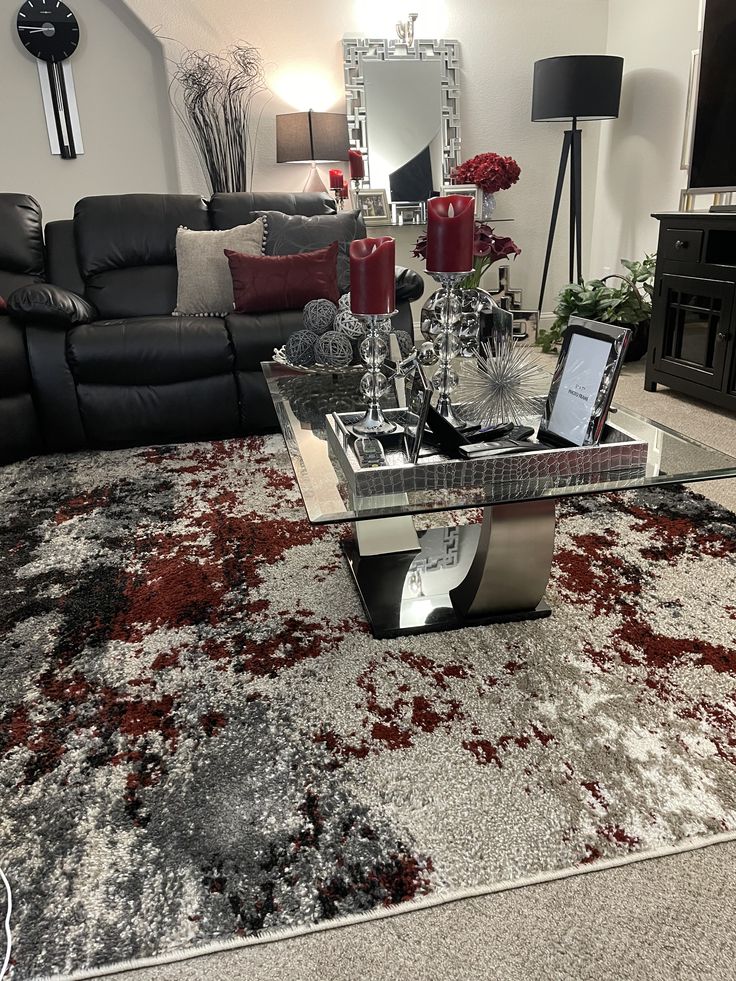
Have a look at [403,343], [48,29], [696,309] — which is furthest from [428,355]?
[48,29]

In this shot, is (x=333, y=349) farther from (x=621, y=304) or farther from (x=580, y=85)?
(x=580, y=85)

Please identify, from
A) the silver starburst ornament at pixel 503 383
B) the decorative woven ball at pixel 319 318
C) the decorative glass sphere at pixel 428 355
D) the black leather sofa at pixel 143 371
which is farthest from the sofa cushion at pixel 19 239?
the silver starburst ornament at pixel 503 383

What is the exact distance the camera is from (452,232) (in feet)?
4.97

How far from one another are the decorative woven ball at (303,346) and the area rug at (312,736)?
0.50m

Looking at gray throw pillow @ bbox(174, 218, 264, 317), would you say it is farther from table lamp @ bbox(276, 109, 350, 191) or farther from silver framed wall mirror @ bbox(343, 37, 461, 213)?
silver framed wall mirror @ bbox(343, 37, 461, 213)

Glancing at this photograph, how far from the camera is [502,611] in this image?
1653mm

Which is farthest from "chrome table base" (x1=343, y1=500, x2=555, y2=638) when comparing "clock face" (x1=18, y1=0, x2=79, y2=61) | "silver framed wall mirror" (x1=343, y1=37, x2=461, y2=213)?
"clock face" (x1=18, y1=0, x2=79, y2=61)

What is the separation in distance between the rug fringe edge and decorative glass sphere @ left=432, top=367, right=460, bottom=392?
38.9 inches

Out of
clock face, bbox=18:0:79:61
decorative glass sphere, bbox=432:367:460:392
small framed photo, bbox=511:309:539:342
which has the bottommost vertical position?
small framed photo, bbox=511:309:539:342

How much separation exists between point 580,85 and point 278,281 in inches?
88.4

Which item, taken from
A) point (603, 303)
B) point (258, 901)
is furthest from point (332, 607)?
point (603, 303)

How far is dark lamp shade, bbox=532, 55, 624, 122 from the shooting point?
3.99 meters

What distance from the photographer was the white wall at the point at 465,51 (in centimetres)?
439

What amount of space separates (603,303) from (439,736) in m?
3.21
